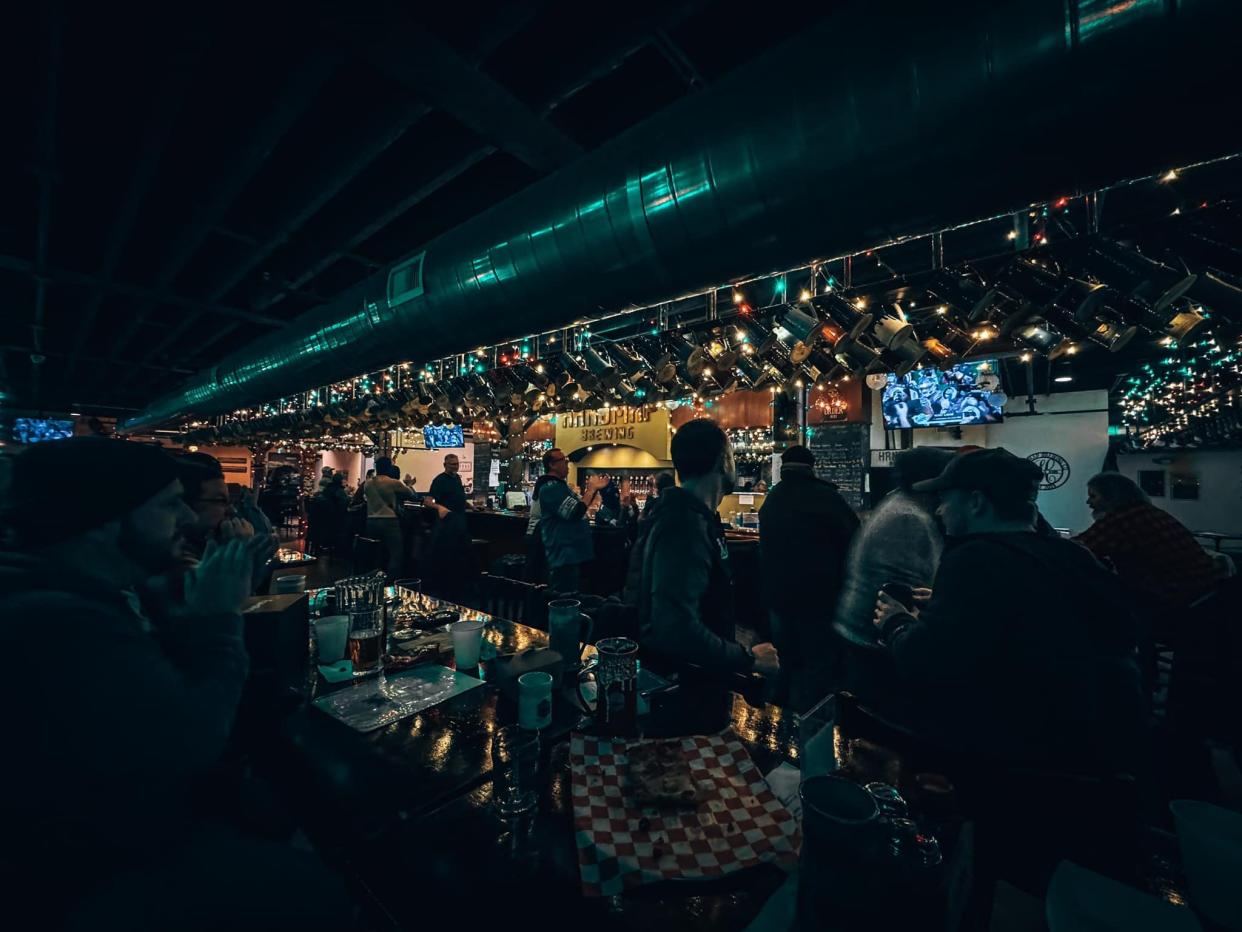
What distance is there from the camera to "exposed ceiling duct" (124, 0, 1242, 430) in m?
1.25

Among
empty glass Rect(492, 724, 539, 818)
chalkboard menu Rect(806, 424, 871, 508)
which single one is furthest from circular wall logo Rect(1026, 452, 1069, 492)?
empty glass Rect(492, 724, 539, 818)

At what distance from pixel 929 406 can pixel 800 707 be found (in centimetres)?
540

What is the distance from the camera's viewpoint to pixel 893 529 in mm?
2787

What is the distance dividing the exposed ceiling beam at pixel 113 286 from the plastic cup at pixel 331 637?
505 centimetres

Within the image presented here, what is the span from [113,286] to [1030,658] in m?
7.54

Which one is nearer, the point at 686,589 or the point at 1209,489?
the point at 686,589

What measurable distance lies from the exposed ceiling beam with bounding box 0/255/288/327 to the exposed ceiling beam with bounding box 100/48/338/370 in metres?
0.52

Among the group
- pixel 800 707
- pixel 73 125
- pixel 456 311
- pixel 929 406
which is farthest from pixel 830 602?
pixel 73 125

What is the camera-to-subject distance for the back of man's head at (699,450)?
253 centimetres

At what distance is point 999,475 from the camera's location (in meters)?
2.00

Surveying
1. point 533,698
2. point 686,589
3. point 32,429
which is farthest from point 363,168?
point 32,429

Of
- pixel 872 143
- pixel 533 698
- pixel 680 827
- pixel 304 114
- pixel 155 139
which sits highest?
pixel 304 114

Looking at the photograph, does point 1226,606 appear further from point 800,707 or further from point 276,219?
point 276,219

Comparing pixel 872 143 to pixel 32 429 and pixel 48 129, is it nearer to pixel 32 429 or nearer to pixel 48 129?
pixel 48 129
